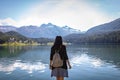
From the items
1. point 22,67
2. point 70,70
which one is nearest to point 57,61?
point 70,70

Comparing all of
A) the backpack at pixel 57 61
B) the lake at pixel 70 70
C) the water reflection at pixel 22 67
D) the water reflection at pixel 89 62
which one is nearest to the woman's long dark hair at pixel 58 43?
the backpack at pixel 57 61

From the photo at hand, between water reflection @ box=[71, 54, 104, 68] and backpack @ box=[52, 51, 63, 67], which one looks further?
water reflection @ box=[71, 54, 104, 68]

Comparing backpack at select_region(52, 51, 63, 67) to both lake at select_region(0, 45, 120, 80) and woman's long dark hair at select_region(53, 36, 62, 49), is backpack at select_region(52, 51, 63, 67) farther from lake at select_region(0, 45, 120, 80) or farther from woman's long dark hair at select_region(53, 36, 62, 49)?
lake at select_region(0, 45, 120, 80)

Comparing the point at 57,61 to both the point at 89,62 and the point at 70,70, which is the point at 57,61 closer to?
the point at 70,70

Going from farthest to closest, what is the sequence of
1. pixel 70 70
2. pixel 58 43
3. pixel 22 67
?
pixel 22 67
pixel 70 70
pixel 58 43

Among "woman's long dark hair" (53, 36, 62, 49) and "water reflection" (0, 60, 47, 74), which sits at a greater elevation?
"woman's long dark hair" (53, 36, 62, 49)

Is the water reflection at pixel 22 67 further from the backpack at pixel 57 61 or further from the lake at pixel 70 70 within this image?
the backpack at pixel 57 61

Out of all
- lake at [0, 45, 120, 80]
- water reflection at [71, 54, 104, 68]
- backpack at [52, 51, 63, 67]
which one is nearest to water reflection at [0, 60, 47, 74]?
lake at [0, 45, 120, 80]

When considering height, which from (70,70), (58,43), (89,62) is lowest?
(89,62)

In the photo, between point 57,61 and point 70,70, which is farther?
point 70,70

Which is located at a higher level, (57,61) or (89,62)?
(57,61)

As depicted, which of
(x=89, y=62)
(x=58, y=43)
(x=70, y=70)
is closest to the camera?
(x=58, y=43)

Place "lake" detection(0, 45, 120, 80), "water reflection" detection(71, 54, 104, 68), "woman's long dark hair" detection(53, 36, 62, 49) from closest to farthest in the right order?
"woman's long dark hair" detection(53, 36, 62, 49) < "lake" detection(0, 45, 120, 80) < "water reflection" detection(71, 54, 104, 68)

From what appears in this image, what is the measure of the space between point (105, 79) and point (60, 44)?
2430cm
